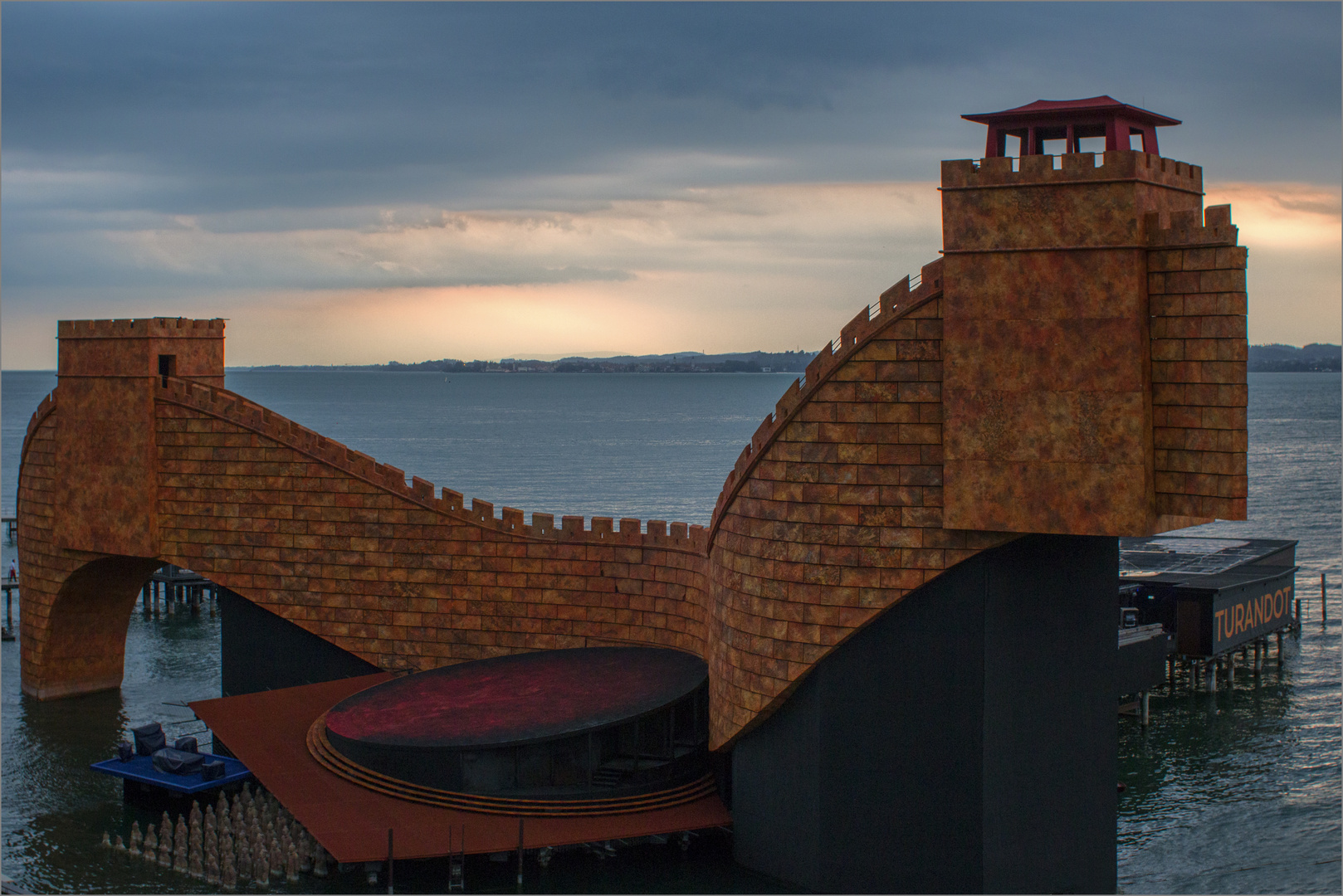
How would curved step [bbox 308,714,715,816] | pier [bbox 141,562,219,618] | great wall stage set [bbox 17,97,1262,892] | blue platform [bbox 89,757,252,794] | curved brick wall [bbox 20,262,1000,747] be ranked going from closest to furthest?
great wall stage set [bbox 17,97,1262,892] < curved brick wall [bbox 20,262,1000,747] < curved step [bbox 308,714,715,816] < blue platform [bbox 89,757,252,794] < pier [bbox 141,562,219,618]

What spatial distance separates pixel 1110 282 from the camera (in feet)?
85.1

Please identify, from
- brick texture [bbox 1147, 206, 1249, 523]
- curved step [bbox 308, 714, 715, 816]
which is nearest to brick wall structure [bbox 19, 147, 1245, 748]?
brick texture [bbox 1147, 206, 1249, 523]

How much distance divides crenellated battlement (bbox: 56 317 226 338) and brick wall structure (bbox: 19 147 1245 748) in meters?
0.11

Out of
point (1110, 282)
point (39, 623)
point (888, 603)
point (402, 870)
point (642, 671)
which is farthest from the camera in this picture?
point (39, 623)

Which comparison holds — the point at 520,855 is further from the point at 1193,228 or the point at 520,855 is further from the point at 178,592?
the point at 178,592

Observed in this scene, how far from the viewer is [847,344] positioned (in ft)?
94.6

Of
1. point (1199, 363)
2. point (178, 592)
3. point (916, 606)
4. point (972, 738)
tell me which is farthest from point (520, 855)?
point (178, 592)

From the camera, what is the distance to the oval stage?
32.0m

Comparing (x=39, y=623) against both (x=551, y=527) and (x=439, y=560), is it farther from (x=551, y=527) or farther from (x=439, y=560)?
(x=551, y=527)

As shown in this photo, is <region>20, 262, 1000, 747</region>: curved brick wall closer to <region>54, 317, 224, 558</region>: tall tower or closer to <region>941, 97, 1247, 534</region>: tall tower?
<region>54, 317, 224, 558</region>: tall tower

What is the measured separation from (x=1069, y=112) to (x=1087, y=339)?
4556 millimetres

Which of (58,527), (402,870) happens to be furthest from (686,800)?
(58,527)

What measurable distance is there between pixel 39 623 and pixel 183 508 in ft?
26.7

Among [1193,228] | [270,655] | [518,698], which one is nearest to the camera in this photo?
[1193,228]
